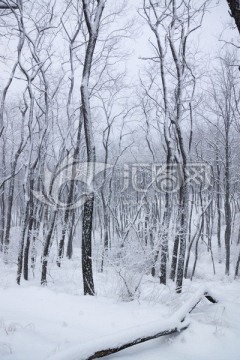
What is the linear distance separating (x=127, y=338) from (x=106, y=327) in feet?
3.80

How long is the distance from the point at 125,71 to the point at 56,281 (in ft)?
40.5

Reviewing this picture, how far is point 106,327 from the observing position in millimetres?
4234

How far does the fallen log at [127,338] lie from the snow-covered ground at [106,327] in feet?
0.08

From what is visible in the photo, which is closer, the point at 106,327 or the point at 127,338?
the point at 127,338

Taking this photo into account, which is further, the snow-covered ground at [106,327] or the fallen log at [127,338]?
the snow-covered ground at [106,327]

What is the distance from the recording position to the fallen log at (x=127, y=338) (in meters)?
2.71

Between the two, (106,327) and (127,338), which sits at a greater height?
(127,338)

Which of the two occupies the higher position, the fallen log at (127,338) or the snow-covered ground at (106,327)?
the fallen log at (127,338)

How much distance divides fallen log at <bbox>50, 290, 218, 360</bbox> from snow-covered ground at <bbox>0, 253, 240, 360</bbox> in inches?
0.9

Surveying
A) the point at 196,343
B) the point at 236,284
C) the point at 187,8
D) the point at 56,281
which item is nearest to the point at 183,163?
the point at 187,8

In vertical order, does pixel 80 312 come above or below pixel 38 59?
below

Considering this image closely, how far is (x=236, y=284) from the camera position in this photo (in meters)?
17.3

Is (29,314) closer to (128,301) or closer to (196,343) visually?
(128,301)

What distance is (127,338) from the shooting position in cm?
320
